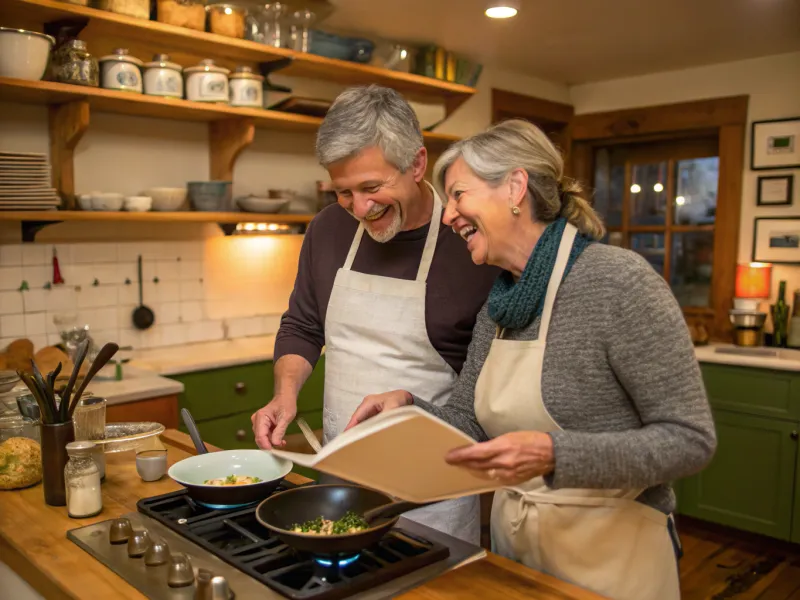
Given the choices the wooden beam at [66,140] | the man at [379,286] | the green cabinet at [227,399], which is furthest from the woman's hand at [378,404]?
the wooden beam at [66,140]

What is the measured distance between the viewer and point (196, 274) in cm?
371

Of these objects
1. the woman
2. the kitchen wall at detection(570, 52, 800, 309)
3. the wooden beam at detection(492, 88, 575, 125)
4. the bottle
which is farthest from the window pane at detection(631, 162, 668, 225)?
the woman

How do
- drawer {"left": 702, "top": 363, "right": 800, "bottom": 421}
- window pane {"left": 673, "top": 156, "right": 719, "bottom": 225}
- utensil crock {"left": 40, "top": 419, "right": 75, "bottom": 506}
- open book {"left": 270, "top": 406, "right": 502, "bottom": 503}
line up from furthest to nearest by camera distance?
window pane {"left": 673, "top": 156, "right": 719, "bottom": 225} → drawer {"left": 702, "top": 363, "right": 800, "bottom": 421} → utensil crock {"left": 40, "top": 419, "right": 75, "bottom": 506} → open book {"left": 270, "top": 406, "right": 502, "bottom": 503}

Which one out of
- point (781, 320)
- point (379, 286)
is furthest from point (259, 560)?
point (781, 320)

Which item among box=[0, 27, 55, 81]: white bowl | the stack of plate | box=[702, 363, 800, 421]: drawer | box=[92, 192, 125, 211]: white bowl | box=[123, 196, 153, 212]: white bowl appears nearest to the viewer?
box=[0, 27, 55, 81]: white bowl

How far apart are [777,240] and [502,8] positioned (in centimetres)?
225

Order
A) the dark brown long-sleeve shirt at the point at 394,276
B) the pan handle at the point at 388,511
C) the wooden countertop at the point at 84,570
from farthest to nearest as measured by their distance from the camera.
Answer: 1. the dark brown long-sleeve shirt at the point at 394,276
2. the pan handle at the point at 388,511
3. the wooden countertop at the point at 84,570

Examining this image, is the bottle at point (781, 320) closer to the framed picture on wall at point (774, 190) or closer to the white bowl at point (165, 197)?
the framed picture on wall at point (774, 190)

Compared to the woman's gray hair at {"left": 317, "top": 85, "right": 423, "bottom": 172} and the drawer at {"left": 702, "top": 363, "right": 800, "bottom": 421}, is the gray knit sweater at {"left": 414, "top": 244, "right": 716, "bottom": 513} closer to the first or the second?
the woman's gray hair at {"left": 317, "top": 85, "right": 423, "bottom": 172}

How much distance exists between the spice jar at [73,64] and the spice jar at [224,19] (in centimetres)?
58

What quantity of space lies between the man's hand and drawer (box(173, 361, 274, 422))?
55.2 inches

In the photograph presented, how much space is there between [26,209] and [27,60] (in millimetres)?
542

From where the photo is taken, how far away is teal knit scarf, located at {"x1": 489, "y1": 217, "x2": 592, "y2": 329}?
1405 millimetres

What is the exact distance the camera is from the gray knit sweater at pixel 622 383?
1195 mm
